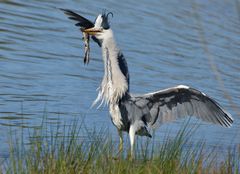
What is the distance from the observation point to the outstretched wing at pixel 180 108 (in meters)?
8.11

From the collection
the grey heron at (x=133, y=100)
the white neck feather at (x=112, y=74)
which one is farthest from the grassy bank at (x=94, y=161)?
the white neck feather at (x=112, y=74)

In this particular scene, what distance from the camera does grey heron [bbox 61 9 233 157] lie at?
792 centimetres

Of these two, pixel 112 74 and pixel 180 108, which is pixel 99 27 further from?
pixel 180 108

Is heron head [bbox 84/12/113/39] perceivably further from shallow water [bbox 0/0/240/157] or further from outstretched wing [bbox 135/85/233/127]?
shallow water [bbox 0/0/240/157]

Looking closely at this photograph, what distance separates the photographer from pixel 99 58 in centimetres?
1200

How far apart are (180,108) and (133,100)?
49 cm

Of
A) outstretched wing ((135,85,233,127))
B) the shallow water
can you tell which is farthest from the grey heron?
the shallow water

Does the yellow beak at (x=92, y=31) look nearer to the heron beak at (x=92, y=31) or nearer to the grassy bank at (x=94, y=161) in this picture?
the heron beak at (x=92, y=31)

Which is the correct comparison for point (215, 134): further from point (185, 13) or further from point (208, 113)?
point (185, 13)

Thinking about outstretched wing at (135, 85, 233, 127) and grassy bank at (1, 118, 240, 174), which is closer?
grassy bank at (1, 118, 240, 174)

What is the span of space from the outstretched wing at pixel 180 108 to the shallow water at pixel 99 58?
0.76 metres

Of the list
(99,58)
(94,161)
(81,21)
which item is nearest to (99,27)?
(81,21)

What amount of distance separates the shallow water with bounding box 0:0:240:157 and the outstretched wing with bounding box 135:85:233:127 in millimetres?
761

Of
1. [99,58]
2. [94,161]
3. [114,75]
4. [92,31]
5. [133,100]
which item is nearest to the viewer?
[94,161]
